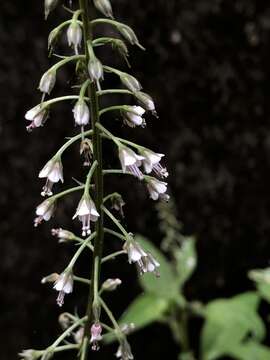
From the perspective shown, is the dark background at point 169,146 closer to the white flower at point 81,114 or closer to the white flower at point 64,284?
the white flower at point 64,284

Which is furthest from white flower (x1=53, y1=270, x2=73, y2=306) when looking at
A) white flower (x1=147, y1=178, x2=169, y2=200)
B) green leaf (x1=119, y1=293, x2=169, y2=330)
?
green leaf (x1=119, y1=293, x2=169, y2=330)

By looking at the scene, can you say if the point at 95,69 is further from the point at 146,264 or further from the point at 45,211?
the point at 146,264

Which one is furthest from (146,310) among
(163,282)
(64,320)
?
(64,320)

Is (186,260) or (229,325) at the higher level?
(186,260)

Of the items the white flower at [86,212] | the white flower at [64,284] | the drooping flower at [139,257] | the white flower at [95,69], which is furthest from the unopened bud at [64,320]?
the white flower at [95,69]

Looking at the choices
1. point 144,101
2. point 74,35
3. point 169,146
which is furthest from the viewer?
point 169,146

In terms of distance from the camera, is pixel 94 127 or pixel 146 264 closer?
pixel 94 127

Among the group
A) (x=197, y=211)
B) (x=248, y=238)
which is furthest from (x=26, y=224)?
(x=248, y=238)

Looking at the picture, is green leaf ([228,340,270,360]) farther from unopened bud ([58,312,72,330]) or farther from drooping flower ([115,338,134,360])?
drooping flower ([115,338,134,360])
